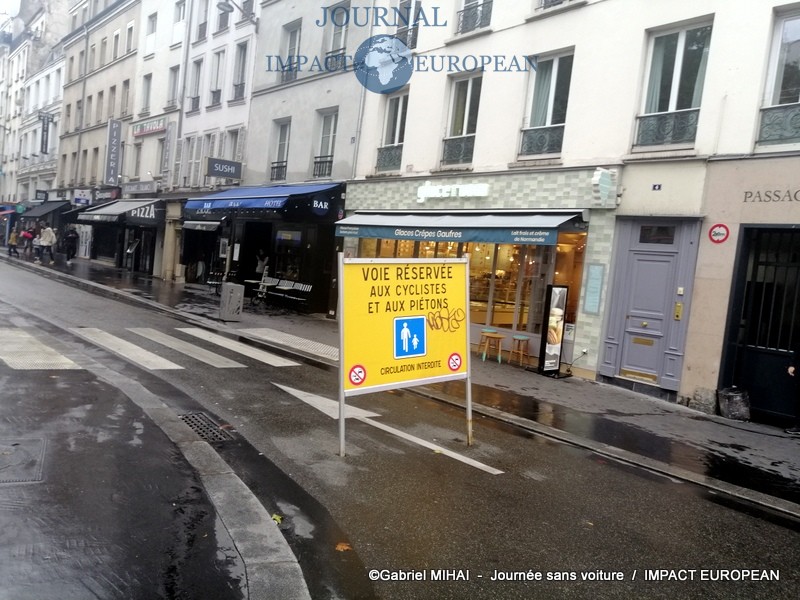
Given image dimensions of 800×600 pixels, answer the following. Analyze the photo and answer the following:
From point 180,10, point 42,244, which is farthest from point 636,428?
point 180,10

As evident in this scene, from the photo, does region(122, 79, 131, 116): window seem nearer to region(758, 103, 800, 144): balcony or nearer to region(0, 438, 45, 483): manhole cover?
region(758, 103, 800, 144): balcony

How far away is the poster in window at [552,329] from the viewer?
35.6 feet

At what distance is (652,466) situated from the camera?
6203mm

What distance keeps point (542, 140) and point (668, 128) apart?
101 inches

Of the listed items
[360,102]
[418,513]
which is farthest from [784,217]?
[360,102]

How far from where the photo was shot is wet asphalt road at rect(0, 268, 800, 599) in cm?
366

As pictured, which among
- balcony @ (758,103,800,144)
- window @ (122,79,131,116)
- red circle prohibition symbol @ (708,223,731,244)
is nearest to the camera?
balcony @ (758,103,800,144)

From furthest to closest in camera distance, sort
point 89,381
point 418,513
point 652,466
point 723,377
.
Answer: point 723,377, point 89,381, point 652,466, point 418,513

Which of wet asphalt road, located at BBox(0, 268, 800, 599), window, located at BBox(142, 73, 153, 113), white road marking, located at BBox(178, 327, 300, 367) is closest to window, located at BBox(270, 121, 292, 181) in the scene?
white road marking, located at BBox(178, 327, 300, 367)

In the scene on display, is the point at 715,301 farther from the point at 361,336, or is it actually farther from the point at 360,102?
the point at 360,102

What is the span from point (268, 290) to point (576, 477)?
14.8 m

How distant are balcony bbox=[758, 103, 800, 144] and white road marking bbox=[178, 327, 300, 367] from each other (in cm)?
801

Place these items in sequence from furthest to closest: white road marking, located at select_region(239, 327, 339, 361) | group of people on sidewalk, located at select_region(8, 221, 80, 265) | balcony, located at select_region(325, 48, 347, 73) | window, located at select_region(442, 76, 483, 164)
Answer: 1. group of people on sidewalk, located at select_region(8, 221, 80, 265)
2. balcony, located at select_region(325, 48, 347, 73)
3. window, located at select_region(442, 76, 483, 164)
4. white road marking, located at select_region(239, 327, 339, 361)

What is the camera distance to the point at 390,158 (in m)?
15.8
